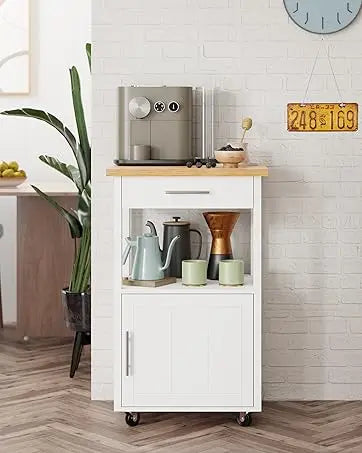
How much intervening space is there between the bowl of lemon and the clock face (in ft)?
6.61

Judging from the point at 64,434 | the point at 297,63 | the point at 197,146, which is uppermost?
the point at 297,63

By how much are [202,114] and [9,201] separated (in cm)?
221

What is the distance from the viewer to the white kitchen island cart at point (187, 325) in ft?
12.6

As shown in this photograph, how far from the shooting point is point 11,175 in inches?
219

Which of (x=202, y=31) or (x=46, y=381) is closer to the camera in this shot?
(x=202, y=31)

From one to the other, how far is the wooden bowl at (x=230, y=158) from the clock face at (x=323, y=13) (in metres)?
0.66

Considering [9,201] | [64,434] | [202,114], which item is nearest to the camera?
[64,434]

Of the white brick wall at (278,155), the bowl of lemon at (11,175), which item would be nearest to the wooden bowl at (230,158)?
the white brick wall at (278,155)

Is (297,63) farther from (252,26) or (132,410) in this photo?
(132,410)

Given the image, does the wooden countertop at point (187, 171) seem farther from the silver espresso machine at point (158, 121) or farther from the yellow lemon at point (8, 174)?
A: the yellow lemon at point (8, 174)

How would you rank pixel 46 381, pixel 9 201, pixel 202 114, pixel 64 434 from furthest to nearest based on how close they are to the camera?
1. pixel 9 201
2. pixel 46 381
3. pixel 202 114
4. pixel 64 434

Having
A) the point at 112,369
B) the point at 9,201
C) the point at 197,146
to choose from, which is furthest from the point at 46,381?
the point at 9,201

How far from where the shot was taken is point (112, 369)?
429 centimetres

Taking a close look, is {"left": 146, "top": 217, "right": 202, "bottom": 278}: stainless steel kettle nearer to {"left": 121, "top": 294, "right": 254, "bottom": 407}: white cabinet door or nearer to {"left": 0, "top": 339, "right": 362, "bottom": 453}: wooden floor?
{"left": 121, "top": 294, "right": 254, "bottom": 407}: white cabinet door
